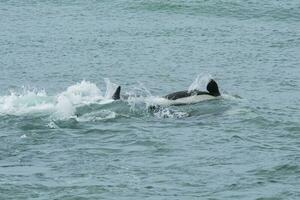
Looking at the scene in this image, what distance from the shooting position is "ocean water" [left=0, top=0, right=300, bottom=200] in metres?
17.1

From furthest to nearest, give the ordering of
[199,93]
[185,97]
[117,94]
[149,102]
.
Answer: [199,93]
[185,97]
[117,94]
[149,102]

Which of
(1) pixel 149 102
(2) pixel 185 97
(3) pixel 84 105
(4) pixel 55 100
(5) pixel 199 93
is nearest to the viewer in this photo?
(3) pixel 84 105

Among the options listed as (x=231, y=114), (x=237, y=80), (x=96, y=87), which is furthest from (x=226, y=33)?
(x=231, y=114)

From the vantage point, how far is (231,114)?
2284 cm

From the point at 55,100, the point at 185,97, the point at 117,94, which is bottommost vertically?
the point at 185,97

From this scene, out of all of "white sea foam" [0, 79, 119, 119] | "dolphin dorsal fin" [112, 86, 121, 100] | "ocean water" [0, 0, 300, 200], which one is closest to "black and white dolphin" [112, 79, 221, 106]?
"dolphin dorsal fin" [112, 86, 121, 100]

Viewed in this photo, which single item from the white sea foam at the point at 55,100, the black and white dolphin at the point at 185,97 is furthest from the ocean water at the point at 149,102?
the black and white dolphin at the point at 185,97

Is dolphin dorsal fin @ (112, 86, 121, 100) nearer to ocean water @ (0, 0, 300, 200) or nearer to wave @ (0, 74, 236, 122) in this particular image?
wave @ (0, 74, 236, 122)

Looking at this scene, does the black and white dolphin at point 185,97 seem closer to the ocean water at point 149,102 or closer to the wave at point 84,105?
the wave at point 84,105

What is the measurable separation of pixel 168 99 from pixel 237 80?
468 cm

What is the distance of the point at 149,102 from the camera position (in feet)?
78.6

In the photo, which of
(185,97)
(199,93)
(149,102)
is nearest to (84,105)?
(149,102)

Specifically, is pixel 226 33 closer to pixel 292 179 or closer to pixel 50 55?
pixel 50 55

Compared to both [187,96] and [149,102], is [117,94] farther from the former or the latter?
[187,96]
